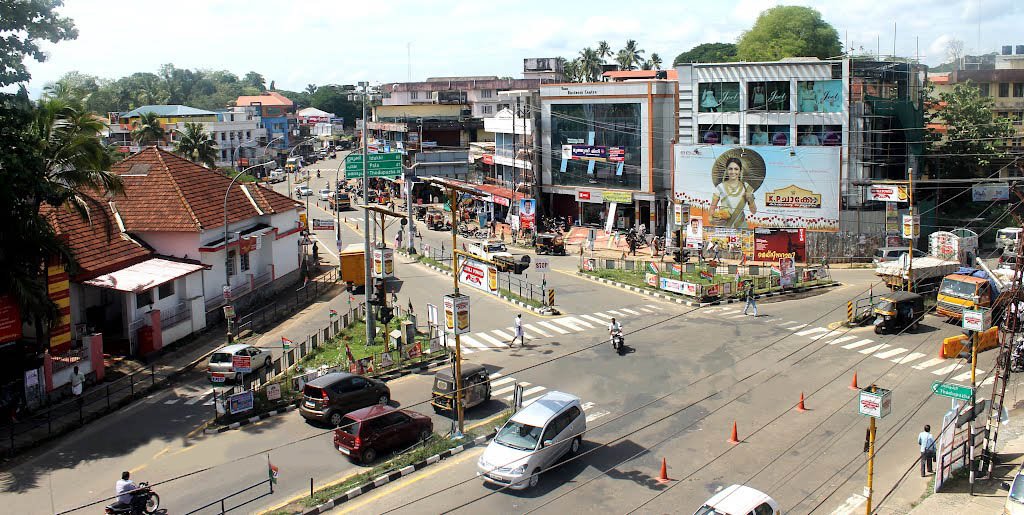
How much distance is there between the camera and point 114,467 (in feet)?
77.2

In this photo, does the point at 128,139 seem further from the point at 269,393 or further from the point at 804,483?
the point at 804,483

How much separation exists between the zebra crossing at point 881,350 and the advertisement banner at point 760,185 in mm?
17555

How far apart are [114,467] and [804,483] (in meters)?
19.1

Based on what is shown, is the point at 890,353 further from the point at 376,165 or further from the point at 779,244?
the point at 376,165

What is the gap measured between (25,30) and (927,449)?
32972mm

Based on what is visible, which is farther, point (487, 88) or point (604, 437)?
point (487, 88)

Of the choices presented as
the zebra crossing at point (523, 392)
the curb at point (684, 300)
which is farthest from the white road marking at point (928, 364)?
the zebra crossing at point (523, 392)

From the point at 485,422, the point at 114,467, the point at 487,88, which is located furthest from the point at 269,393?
the point at 487,88

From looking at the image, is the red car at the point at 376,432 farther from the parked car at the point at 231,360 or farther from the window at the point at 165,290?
the window at the point at 165,290

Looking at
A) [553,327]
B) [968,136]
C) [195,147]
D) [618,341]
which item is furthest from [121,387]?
[968,136]

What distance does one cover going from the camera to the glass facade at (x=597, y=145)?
64875mm

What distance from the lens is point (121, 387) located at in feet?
99.6

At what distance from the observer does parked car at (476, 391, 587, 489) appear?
20.9 metres

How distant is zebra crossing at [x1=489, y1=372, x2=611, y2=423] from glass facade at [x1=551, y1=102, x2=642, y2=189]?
1456 inches
